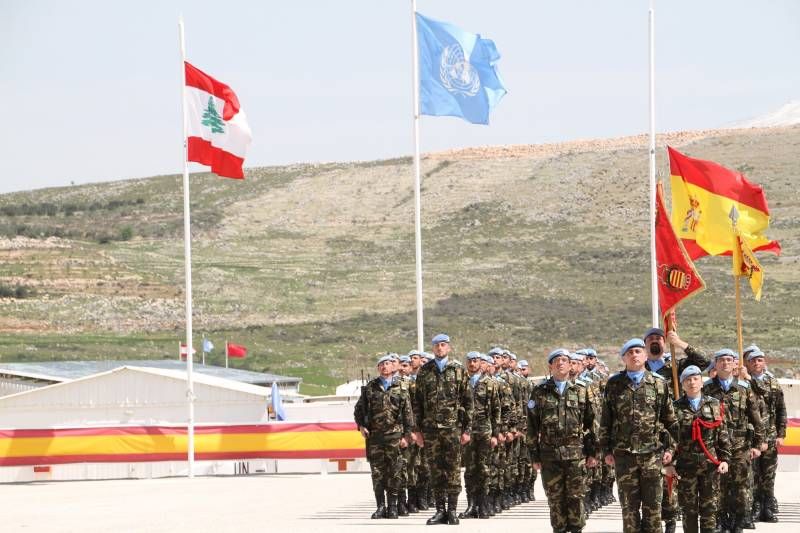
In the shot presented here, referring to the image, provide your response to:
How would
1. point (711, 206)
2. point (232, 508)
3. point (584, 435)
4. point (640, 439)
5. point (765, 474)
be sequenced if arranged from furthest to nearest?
point (711, 206)
point (232, 508)
point (765, 474)
point (584, 435)
point (640, 439)

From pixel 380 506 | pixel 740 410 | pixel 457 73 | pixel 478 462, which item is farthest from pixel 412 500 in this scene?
pixel 457 73

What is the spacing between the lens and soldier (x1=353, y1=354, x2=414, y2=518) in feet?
67.0

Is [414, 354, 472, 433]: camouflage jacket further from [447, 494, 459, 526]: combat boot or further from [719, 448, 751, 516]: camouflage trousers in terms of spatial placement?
[719, 448, 751, 516]: camouflage trousers

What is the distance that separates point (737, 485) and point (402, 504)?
4717 mm

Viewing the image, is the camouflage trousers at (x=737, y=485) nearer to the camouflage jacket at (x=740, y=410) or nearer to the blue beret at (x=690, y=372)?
the camouflage jacket at (x=740, y=410)

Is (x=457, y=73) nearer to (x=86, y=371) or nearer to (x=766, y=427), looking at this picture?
(x=766, y=427)

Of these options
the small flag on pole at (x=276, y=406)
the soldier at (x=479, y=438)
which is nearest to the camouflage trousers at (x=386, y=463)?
the soldier at (x=479, y=438)

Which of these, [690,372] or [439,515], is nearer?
[690,372]

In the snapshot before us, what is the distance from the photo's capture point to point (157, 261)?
10919cm

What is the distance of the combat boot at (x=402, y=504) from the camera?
2062cm

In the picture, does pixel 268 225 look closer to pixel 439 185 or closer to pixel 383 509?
pixel 439 185

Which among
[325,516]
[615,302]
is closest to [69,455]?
[325,516]

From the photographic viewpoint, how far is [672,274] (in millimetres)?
19438

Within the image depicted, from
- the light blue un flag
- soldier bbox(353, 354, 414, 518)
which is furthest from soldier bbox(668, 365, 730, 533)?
the light blue un flag
